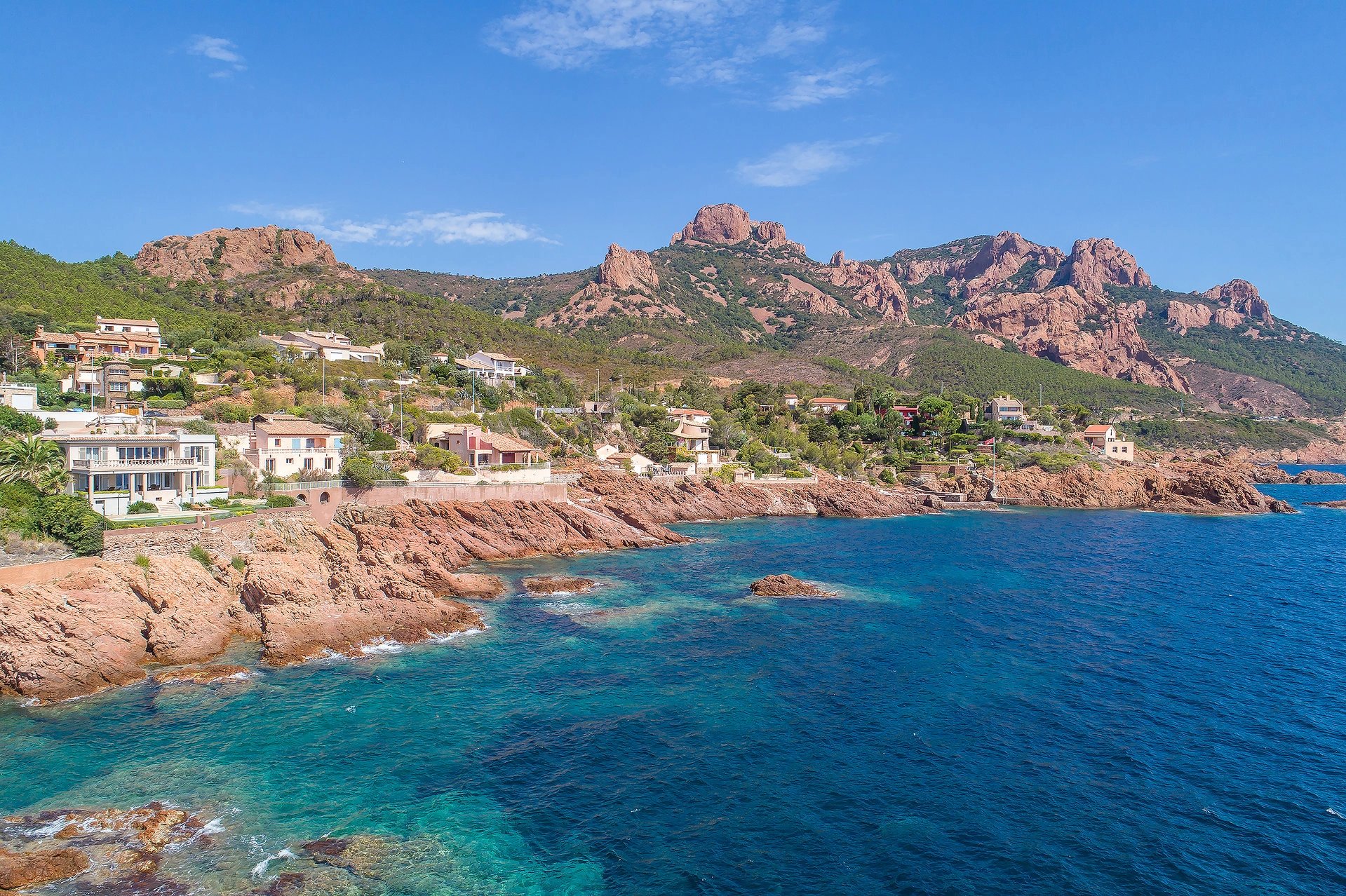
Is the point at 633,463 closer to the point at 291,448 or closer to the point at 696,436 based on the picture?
the point at 696,436

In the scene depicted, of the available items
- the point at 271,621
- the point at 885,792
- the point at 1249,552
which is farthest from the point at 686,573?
the point at 1249,552

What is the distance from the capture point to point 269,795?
55.4 feet

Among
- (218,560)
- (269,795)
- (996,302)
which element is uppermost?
(996,302)

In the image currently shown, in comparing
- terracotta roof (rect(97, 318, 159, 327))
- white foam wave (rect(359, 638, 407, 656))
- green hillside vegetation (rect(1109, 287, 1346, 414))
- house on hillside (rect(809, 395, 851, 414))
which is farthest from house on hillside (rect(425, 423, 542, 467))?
green hillside vegetation (rect(1109, 287, 1346, 414))

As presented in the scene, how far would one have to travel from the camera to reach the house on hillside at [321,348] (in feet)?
253

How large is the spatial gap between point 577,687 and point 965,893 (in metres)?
13.5

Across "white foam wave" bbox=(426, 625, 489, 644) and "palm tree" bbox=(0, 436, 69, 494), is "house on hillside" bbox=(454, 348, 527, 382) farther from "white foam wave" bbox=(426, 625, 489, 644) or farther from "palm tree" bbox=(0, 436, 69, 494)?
"white foam wave" bbox=(426, 625, 489, 644)

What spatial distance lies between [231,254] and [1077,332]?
18379 centimetres

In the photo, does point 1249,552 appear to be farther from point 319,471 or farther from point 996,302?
point 996,302

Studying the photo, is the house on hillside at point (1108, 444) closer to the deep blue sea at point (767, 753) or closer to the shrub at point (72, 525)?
the deep blue sea at point (767, 753)

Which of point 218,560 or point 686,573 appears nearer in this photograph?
point 218,560

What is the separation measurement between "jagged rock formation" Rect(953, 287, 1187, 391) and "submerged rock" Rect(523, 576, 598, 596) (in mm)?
171638

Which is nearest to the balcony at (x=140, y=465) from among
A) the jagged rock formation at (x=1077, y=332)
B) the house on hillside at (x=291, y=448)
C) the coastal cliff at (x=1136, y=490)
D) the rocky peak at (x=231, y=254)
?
the house on hillside at (x=291, y=448)

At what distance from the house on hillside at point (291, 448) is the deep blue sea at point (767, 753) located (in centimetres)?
1957
